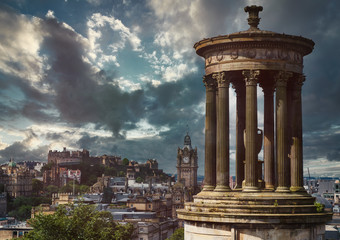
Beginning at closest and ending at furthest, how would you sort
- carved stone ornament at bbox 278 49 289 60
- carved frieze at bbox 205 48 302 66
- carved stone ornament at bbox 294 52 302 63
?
carved frieze at bbox 205 48 302 66, carved stone ornament at bbox 278 49 289 60, carved stone ornament at bbox 294 52 302 63

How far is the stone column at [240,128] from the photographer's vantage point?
26.2m

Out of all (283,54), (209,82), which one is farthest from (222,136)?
(283,54)

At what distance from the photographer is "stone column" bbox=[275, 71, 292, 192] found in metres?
24.0

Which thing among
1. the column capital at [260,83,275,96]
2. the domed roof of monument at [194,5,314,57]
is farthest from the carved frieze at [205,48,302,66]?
the column capital at [260,83,275,96]

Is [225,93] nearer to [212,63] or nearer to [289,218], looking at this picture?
[212,63]

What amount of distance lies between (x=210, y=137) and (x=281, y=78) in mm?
3527

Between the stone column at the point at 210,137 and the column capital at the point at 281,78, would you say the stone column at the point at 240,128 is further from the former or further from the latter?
the column capital at the point at 281,78

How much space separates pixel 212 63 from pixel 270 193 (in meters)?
5.44

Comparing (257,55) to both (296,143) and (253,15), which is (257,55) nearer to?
(253,15)

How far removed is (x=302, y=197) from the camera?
23.7 m

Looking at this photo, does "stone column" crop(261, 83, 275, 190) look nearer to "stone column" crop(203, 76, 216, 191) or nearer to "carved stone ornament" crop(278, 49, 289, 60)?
"stone column" crop(203, 76, 216, 191)

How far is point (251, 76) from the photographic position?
2402cm

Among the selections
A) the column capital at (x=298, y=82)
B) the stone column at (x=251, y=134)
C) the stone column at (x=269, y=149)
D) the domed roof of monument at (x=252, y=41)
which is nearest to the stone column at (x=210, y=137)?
the domed roof of monument at (x=252, y=41)

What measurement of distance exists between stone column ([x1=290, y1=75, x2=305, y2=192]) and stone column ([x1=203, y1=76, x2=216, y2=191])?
301 cm
